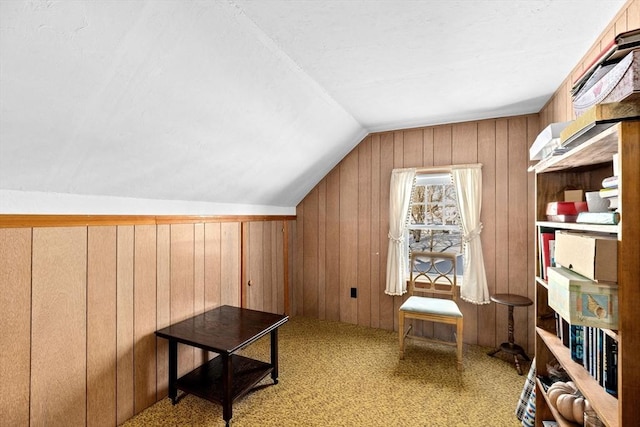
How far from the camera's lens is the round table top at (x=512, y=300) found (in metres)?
2.53

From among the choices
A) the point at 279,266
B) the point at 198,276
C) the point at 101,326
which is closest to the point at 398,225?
the point at 279,266

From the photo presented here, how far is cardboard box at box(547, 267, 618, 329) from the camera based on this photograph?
0.94 meters

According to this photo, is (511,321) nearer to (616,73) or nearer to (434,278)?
(434,278)

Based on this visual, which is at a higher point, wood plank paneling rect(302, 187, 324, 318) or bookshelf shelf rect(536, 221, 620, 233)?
bookshelf shelf rect(536, 221, 620, 233)

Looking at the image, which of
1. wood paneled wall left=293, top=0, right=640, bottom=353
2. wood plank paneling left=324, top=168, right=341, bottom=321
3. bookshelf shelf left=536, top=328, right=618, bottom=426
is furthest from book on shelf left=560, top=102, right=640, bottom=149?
wood plank paneling left=324, top=168, right=341, bottom=321

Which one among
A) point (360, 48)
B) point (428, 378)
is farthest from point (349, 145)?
point (428, 378)

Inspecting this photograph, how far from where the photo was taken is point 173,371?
6.92ft

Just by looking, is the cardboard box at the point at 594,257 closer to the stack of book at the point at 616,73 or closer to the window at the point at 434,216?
the stack of book at the point at 616,73

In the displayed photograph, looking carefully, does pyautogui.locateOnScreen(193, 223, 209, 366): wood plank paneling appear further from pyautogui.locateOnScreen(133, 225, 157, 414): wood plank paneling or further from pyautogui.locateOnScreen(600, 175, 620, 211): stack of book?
pyautogui.locateOnScreen(600, 175, 620, 211): stack of book

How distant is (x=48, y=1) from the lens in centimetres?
95

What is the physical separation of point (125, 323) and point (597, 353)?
8.04 feet

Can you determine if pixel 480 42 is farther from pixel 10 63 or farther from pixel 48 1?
pixel 10 63

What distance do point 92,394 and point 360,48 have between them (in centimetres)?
251

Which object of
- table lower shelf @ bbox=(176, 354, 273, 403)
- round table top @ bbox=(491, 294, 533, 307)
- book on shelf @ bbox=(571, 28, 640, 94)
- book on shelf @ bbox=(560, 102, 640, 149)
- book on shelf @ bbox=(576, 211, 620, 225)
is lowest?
table lower shelf @ bbox=(176, 354, 273, 403)
